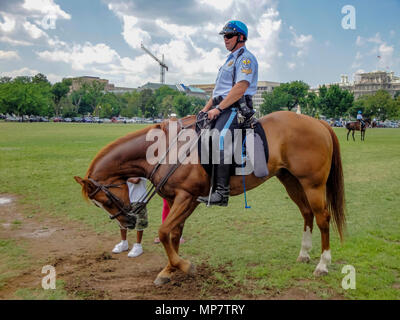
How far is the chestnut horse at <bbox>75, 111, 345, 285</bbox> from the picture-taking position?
15.8ft

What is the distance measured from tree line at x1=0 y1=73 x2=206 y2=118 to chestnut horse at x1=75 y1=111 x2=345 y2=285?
91793 millimetres

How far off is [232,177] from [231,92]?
128cm

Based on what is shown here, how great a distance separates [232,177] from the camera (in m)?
5.11

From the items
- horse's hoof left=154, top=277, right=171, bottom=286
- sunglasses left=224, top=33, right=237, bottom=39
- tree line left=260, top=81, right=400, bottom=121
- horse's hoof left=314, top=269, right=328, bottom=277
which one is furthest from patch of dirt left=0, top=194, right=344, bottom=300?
tree line left=260, top=81, right=400, bottom=121

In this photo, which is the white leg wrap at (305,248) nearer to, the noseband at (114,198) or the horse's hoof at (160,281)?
the horse's hoof at (160,281)

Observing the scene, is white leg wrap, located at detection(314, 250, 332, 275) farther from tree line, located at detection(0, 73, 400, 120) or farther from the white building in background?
the white building in background

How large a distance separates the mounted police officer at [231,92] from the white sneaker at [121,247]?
93.2 inches

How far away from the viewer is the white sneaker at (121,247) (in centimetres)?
634

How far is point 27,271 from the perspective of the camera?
5391 mm

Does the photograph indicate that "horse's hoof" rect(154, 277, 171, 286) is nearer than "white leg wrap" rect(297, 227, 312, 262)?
Yes

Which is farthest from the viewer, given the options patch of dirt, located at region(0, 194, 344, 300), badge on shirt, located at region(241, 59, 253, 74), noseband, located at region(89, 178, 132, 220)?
badge on shirt, located at region(241, 59, 253, 74)

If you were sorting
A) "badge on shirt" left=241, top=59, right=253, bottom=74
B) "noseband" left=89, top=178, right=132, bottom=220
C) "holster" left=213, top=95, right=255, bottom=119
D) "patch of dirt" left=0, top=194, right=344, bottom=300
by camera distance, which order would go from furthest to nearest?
"holster" left=213, top=95, right=255, bottom=119 → "badge on shirt" left=241, top=59, right=253, bottom=74 → "noseband" left=89, top=178, right=132, bottom=220 → "patch of dirt" left=0, top=194, right=344, bottom=300

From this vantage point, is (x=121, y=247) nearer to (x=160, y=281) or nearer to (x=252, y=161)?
(x=160, y=281)

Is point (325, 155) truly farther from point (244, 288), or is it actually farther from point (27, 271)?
point (27, 271)
